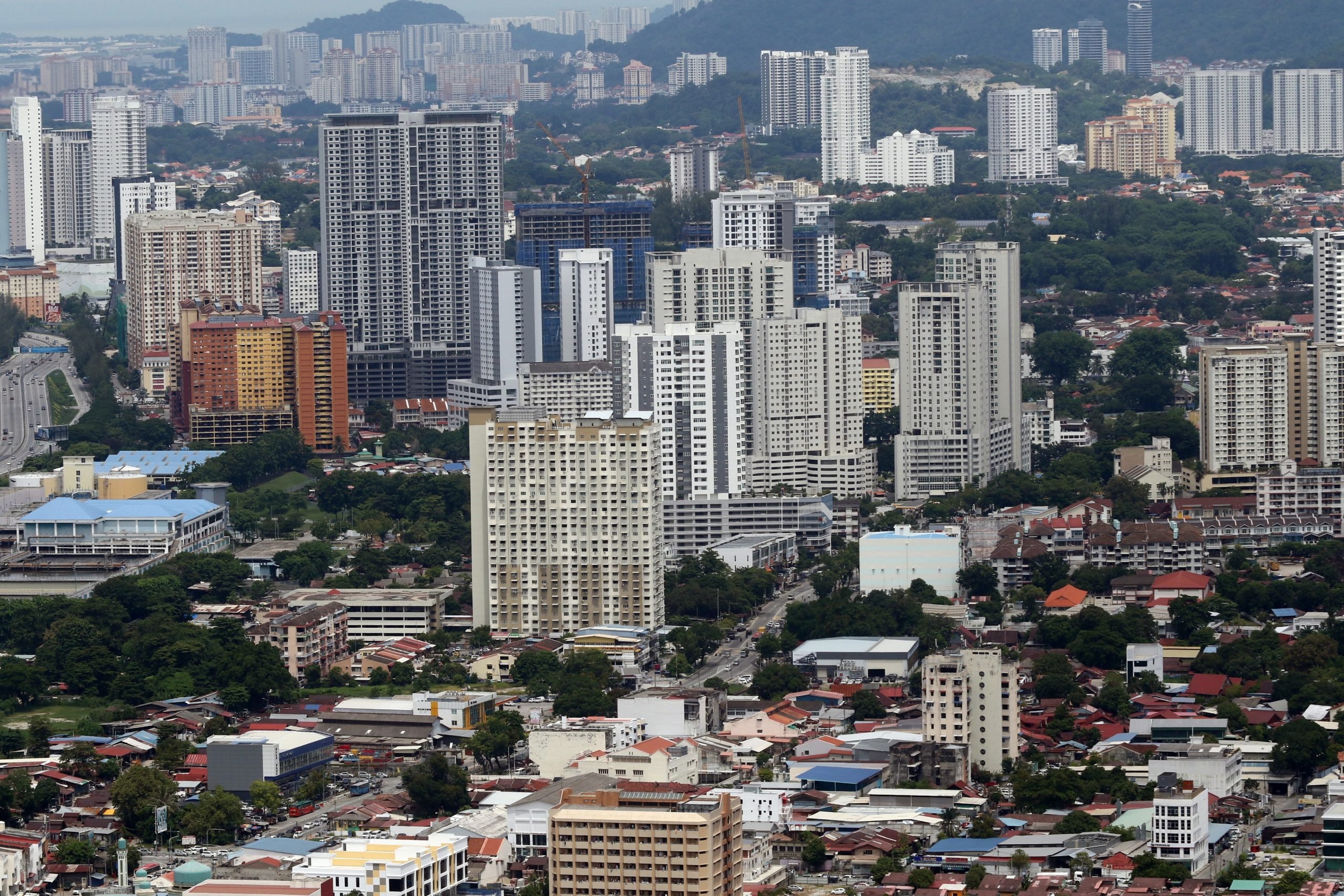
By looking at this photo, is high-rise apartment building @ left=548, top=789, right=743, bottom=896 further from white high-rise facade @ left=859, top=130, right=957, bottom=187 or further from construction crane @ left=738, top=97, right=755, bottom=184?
white high-rise facade @ left=859, top=130, right=957, bottom=187

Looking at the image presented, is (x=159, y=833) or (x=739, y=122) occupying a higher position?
(x=739, y=122)

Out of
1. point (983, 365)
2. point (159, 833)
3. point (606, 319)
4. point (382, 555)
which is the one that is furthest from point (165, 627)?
point (606, 319)

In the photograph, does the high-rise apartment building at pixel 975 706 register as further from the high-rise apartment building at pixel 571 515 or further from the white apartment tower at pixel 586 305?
the white apartment tower at pixel 586 305

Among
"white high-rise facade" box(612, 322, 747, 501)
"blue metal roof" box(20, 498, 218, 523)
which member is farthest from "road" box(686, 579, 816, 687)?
"blue metal roof" box(20, 498, 218, 523)

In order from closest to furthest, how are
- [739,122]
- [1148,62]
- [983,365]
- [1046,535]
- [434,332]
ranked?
[1046,535], [983,365], [434,332], [739,122], [1148,62]

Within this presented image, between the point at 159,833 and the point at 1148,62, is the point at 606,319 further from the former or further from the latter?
the point at 1148,62
